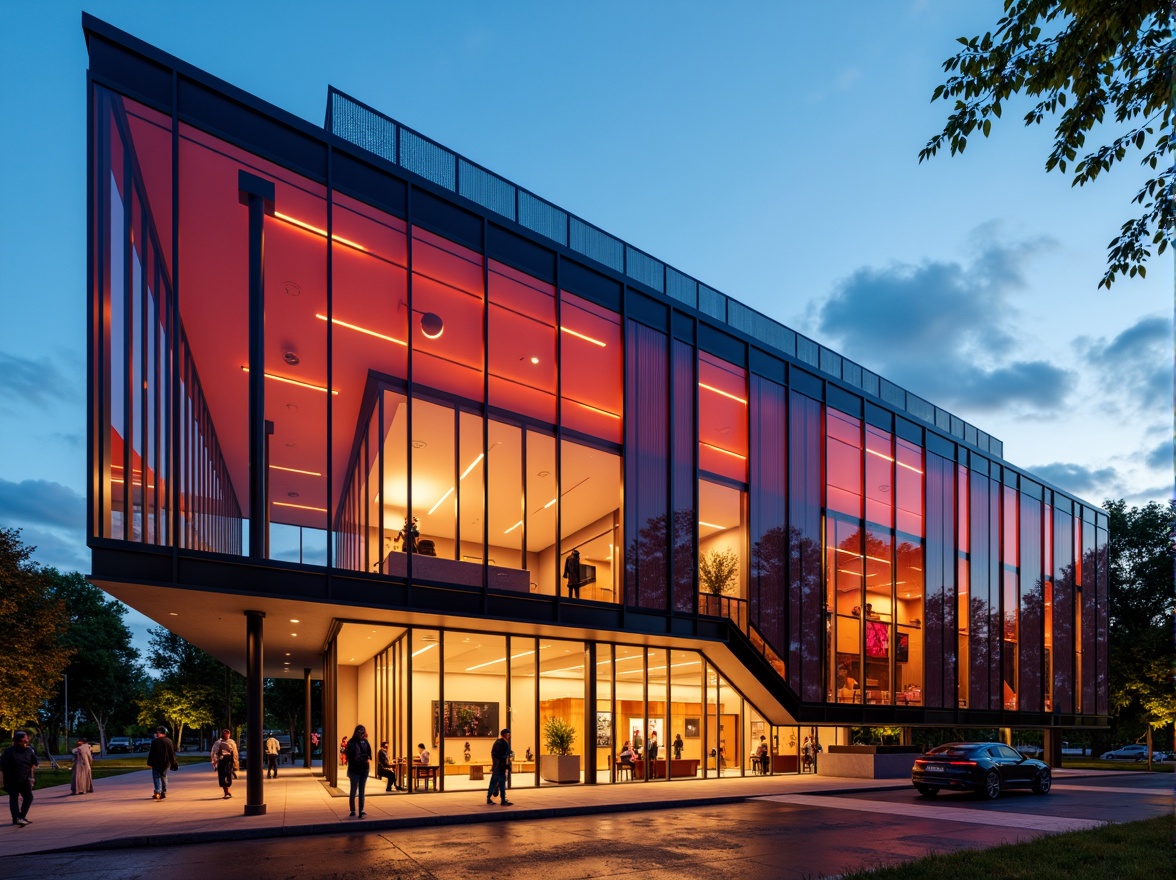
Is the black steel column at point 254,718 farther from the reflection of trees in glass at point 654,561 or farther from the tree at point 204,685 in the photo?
the tree at point 204,685

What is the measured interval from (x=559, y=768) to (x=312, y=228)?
14401 millimetres

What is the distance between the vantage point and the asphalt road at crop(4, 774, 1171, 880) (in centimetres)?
1071

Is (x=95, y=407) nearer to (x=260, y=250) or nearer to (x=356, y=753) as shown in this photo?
(x=260, y=250)

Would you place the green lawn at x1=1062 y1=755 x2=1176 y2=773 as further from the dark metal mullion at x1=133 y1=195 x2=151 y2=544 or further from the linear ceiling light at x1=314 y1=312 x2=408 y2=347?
the dark metal mullion at x1=133 y1=195 x2=151 y2=544

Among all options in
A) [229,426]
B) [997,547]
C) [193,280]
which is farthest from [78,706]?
[997,547]

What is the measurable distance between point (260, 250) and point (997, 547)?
3380cm

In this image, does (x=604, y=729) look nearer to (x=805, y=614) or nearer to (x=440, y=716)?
(x=440, y=716)

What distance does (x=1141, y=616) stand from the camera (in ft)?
198

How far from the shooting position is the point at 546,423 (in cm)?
2250

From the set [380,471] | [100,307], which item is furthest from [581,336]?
[100,307]

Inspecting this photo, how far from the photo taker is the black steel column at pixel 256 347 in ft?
53.5

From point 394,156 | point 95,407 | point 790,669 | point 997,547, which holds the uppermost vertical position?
point 394,156

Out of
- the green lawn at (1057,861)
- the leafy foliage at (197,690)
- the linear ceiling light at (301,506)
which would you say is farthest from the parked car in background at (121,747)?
the green lawn at (1057,861)

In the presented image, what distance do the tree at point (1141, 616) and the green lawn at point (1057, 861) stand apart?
45623 millimetres
